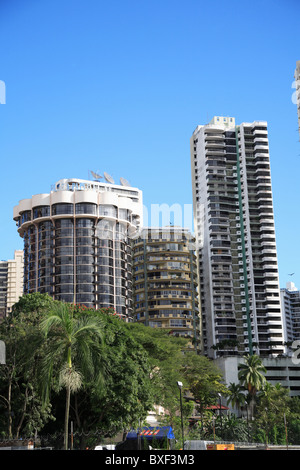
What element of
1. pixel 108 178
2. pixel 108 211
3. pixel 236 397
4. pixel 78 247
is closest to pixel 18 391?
pixel 236 397

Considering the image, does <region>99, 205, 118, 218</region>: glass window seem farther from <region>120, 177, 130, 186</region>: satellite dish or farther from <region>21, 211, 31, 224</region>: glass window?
<region>120, 177, 130, 186</region>: satellite dish

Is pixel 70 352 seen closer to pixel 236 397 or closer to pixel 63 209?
pixel 236 397

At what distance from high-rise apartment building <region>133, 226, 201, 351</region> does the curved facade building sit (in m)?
8.65

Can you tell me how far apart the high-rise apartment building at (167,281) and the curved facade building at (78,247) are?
8.65 m

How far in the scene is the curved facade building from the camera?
13475cm


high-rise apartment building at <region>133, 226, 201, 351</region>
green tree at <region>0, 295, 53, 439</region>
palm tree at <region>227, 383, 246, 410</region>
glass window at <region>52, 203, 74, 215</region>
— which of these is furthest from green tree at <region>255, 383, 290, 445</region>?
glass window at <region>52, 203, 74, 215</region>

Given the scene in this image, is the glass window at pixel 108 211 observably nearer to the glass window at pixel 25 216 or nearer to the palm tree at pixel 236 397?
the glass window at pixel 25 216

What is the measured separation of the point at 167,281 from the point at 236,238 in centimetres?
2849

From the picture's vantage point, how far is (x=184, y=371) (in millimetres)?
88062

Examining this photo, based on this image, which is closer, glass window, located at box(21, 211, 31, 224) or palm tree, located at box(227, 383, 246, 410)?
palm tree, located at box(227, 383, 246, 410)

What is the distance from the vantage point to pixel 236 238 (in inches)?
5842

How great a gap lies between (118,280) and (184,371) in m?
54.3

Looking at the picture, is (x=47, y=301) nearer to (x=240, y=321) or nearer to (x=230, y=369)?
(x=230, y=369)
